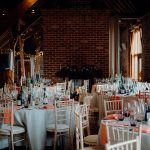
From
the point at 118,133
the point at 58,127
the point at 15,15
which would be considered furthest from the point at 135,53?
the point at 118,133


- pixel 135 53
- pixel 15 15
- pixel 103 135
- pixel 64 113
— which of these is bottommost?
pixel 103 135

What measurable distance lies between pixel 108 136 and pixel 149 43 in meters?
8.59

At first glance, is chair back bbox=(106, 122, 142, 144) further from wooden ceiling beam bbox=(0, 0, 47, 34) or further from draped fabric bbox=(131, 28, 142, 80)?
draped fabric bbox=(131, 28, 142, 80)

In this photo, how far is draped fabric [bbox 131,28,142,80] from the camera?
15149mm

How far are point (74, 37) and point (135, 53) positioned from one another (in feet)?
13.7

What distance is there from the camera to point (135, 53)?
51.8 ft

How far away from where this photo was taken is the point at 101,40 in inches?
491

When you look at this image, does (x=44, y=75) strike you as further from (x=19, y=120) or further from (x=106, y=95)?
(x=19, y=120)

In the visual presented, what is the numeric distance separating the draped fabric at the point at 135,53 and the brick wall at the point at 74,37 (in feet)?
9.85

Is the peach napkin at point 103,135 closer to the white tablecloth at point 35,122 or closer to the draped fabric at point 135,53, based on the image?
the white tablecloth at point 35,122

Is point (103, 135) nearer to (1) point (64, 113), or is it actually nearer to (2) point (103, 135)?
(2) point (103, 135)

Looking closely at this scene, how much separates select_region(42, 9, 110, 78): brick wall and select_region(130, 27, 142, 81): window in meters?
2.93

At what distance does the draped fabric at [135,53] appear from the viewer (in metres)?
15.1

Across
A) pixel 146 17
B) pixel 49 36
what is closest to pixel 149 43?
pixel 146 17
